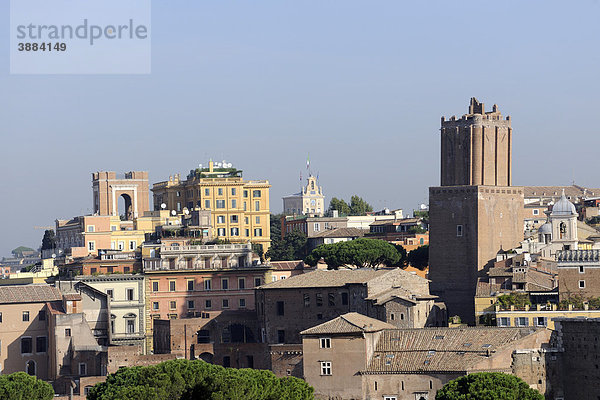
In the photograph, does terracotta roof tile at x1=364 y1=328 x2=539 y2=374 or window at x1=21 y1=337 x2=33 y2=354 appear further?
window at x1=21 y1=337 x2=33 y2=354

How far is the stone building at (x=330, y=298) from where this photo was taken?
90938 millimetres

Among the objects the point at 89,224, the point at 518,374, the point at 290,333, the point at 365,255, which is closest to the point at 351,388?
the point at 518,374

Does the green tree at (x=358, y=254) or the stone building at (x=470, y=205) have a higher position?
the stone building at (x=470, y=205)

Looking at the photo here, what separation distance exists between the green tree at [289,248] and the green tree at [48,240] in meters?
19.0

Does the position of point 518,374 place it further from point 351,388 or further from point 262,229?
point 262,229

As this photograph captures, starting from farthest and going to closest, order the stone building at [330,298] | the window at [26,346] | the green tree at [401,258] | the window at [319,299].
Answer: the green tree at [401,258]
the window at [26,346]
the window at [319,299]
the stone building at [330,298]

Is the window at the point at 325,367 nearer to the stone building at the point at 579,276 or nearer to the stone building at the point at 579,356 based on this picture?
the stone building at the point at 579,356

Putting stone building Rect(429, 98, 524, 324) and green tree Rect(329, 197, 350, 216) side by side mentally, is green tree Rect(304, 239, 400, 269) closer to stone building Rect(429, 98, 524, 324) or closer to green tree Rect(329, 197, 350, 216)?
stone building Rect(429, 98, 524, 324)

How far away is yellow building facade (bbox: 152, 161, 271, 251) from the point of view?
5143 inches

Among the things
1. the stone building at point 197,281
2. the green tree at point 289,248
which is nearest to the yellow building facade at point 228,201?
the green tree at point 289,248

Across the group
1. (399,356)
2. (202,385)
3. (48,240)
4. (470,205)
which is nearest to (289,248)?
(48,240)

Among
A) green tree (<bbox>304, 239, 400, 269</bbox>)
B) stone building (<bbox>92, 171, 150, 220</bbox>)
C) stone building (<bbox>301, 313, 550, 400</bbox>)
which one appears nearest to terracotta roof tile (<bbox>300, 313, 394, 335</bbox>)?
stone building (<bbox>301, 313, 550, 400</bbox>)

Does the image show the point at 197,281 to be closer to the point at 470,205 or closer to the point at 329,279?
the point at 329,279

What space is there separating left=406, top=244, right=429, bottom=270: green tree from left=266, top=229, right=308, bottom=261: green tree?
14.3 m
